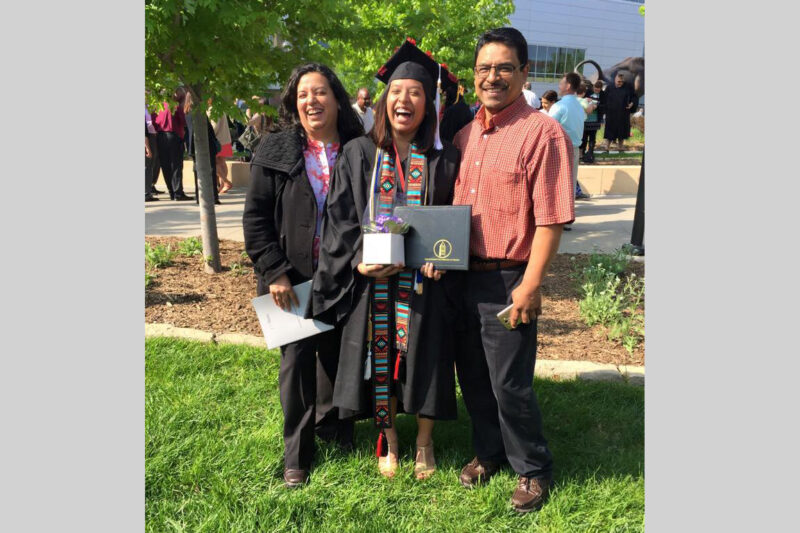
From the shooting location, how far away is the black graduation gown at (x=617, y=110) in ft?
59.0

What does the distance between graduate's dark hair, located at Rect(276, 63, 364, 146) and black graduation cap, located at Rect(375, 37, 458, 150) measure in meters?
0.24

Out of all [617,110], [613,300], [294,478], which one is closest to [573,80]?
[613,300]

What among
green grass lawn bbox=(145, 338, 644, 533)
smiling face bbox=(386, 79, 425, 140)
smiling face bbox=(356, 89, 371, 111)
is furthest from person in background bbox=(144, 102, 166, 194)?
smiling face bbox=(386, 79, 425, 140)

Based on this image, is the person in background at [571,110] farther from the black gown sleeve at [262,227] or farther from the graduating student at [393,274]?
the black gown sleeve at [262,227]

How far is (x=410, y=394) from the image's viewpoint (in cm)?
296

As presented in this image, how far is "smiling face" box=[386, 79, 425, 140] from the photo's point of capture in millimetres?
2758

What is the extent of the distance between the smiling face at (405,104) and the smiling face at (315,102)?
14.0 inches

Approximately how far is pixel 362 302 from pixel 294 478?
1.07m

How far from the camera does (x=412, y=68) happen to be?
281 centimetres

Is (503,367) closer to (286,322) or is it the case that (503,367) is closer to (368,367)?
(368,367)

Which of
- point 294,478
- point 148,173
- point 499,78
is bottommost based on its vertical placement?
point 294,478

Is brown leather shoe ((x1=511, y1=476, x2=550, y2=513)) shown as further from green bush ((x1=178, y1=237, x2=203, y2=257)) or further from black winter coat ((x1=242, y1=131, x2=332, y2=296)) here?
green bush ((x1=178, y1=237, x2=203, y2=257))

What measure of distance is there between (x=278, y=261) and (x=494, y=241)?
44.4 inches

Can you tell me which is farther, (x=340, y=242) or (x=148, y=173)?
(x=148, y=173)
